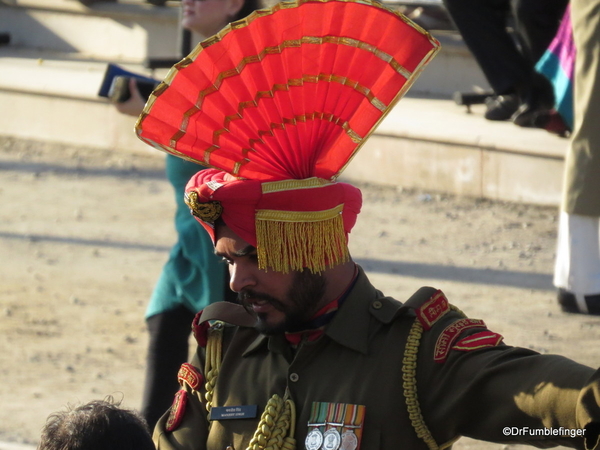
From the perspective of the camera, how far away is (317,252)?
105 inches

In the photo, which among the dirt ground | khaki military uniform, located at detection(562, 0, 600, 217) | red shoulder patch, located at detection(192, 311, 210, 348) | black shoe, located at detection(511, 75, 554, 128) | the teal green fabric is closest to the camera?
red shoulder patch, located at detection(192, 311, 210, 348)

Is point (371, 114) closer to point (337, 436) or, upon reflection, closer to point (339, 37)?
point (339, 37)

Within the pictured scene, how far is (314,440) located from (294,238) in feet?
1.68

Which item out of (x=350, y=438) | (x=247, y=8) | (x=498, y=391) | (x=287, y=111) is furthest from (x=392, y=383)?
(x=247, y=8)

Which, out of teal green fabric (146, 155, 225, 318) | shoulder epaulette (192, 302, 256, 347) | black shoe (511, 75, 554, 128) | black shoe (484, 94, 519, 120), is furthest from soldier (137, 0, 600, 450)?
black shoe (484, 94, 519, 120)

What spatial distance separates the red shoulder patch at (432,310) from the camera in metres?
2.65

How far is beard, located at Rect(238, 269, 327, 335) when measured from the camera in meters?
2.72

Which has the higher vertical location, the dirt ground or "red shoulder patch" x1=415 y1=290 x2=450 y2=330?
"red shoulder patch" x1=415 y1=290 x2=450 y2=330

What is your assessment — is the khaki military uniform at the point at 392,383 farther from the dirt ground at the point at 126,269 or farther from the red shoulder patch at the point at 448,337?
the dirt ground at the point at 126,269

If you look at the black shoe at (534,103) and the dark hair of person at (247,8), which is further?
the black shoe at (534,103)

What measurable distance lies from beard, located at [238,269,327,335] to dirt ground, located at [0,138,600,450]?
2.01m

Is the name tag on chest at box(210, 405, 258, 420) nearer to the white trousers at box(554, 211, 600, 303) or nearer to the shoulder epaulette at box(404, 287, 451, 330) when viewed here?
the shoulder epaulette at box(404, 287, 451, 330)

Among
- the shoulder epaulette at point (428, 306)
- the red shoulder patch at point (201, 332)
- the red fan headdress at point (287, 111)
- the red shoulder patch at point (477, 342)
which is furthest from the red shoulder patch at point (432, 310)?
the red shoulder patch at point (201, 332)

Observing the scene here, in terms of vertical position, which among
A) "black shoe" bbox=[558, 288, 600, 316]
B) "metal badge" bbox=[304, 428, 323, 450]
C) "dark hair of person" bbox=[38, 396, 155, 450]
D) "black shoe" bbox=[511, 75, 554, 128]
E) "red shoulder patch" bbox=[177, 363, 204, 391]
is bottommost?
"black shoe" bbox=[511, 75, 554, 128]
